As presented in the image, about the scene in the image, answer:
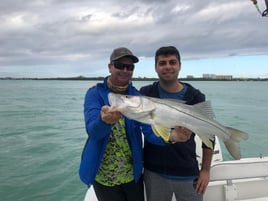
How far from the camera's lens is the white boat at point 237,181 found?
13.1ft

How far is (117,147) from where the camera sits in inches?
121

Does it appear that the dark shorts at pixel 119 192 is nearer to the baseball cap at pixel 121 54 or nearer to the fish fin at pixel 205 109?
the fish fin at pixel 205 109

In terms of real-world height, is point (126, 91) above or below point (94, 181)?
above

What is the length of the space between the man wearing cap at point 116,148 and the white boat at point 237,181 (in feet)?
3.56

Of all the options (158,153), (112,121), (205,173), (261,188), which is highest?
(112,121)

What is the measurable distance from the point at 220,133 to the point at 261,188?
2010 mm

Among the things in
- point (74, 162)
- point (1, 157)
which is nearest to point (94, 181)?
point (74, 162)

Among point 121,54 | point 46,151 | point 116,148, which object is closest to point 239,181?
point 116,148

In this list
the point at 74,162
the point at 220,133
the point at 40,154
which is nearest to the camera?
the point at 220,133

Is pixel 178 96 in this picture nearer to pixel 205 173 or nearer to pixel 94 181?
pixel 205 173

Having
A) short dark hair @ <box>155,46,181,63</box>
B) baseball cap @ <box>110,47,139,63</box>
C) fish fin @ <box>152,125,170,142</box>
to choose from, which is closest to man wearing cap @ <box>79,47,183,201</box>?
baseball cap @ <box>110,47,139,63</box>


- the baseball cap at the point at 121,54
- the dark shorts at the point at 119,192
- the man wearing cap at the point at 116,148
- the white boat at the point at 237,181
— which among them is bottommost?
the white boat at the point at 237,181

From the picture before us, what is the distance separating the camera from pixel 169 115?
260cm

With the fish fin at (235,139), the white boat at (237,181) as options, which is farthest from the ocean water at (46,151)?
the fish fin at (235,139)
